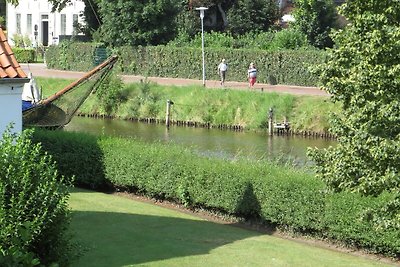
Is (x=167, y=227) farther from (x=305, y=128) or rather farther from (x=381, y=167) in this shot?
(x=305, y=128)

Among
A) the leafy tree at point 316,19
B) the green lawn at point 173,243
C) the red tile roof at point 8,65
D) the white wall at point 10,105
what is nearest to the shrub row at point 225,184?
the green lawn at point 173,243

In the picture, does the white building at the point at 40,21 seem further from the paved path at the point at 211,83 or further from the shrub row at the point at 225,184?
the shrub row at the point at 225,184

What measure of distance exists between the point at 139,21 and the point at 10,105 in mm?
41581

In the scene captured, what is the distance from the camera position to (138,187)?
21.5 metres

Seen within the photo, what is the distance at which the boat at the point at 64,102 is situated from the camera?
99.5 ft

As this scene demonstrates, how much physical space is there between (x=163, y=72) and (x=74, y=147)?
32.2 meters

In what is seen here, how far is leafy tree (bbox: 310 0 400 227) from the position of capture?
39.0 ft

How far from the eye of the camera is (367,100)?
12195 mm

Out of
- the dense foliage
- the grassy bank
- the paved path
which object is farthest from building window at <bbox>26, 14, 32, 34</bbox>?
the grassy bank

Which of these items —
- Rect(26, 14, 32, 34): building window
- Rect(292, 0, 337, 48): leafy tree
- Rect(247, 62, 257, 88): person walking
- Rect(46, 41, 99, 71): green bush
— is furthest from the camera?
Rect(26, 14, 32, 34): building window

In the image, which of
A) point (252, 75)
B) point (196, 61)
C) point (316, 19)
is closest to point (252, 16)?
point (316, 19)

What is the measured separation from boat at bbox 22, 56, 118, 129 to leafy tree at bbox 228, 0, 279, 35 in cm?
3480

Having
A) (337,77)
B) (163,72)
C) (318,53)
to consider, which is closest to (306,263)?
(337,77)

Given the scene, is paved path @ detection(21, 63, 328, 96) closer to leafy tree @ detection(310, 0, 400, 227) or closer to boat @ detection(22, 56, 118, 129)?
boat @ detection(22, 56, 118, 129)
